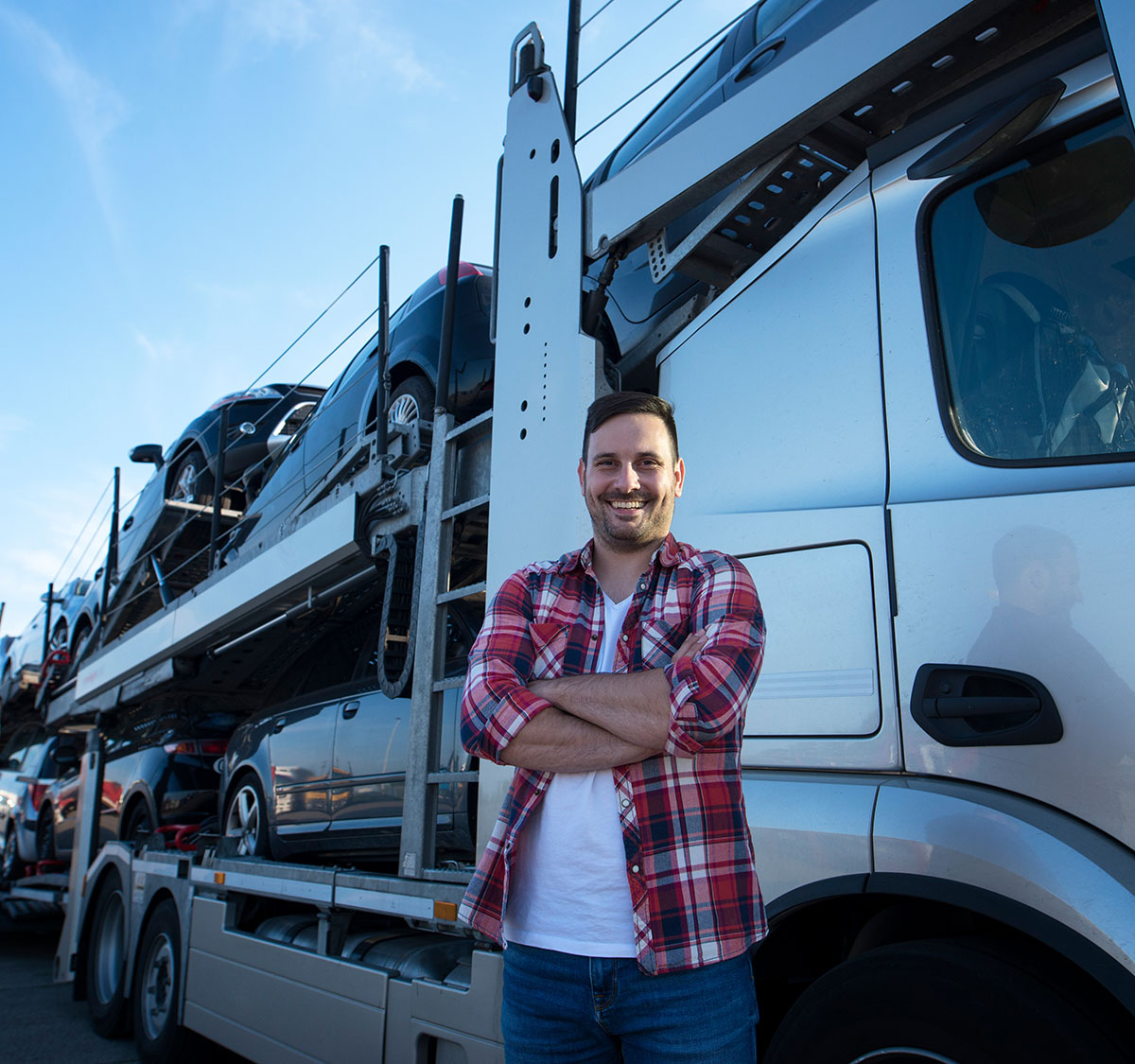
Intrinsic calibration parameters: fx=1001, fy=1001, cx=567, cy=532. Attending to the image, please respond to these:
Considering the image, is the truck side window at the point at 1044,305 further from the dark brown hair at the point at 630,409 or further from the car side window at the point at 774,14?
the car side window at the point at 774,14

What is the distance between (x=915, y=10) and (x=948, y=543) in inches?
43.8

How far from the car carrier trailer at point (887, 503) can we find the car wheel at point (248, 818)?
244 centimetres

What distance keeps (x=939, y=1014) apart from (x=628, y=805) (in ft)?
2.11

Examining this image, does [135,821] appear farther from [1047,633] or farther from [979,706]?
[1047,633]

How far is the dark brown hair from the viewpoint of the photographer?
1836 millimetres

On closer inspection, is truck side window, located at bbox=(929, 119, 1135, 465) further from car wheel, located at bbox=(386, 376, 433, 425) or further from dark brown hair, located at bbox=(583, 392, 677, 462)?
car wheel, located at bbox=(386, 376, 433, 425)

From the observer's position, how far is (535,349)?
2898 millimetres

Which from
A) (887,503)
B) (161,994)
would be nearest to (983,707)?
(887,503)

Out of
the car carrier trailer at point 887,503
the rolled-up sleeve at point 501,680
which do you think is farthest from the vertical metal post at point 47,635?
the rolled-up sleeve at point 501,680

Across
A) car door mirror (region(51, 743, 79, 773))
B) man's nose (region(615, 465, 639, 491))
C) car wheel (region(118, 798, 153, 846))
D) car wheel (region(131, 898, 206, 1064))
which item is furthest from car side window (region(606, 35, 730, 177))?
car door mirror (region(51, 743, 79, 773))

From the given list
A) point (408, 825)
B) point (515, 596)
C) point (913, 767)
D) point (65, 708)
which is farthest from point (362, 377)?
point (65, 708)

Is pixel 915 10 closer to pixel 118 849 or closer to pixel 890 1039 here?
pixel 890 1039

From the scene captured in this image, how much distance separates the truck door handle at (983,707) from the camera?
5.50ft

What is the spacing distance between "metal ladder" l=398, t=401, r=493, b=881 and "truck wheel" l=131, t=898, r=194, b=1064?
2312mm
